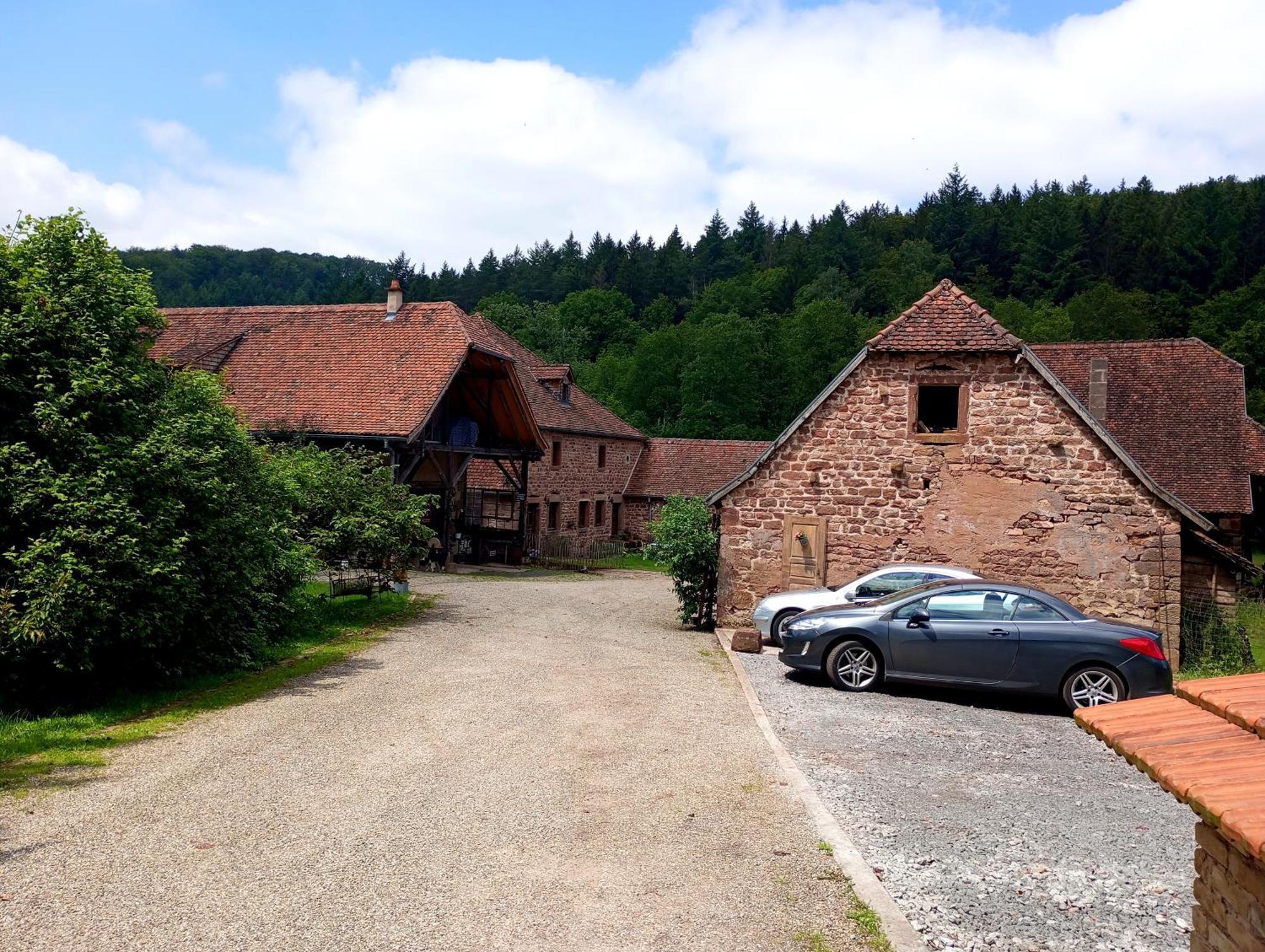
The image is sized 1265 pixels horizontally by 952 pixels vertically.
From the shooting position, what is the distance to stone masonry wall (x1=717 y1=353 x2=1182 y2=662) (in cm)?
1592

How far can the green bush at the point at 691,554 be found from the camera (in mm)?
18406

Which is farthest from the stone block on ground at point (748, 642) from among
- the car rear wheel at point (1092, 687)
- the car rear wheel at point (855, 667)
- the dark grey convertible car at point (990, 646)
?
the car rear wheel at point (1092, 687)

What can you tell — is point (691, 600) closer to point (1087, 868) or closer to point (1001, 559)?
point (1001, 559)

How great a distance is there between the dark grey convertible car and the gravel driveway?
6.02ft

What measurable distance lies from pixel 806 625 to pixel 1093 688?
131 inches

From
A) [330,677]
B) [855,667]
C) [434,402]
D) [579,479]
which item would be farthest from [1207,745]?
[579,479]

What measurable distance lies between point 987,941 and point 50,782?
679 centimetres

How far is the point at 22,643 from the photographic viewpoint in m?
9.80

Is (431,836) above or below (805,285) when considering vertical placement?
below

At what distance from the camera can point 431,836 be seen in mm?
6492

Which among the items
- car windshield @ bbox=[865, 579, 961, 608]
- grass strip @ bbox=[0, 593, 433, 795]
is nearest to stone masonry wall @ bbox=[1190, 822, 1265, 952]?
grass strip @ bbox=[0, 593, 433, 795]

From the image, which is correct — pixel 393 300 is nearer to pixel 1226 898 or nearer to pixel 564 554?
pixel 564 554

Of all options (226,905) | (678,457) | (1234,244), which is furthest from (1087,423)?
(1234,244)

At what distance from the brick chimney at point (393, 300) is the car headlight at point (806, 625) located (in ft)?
→ 72.3
